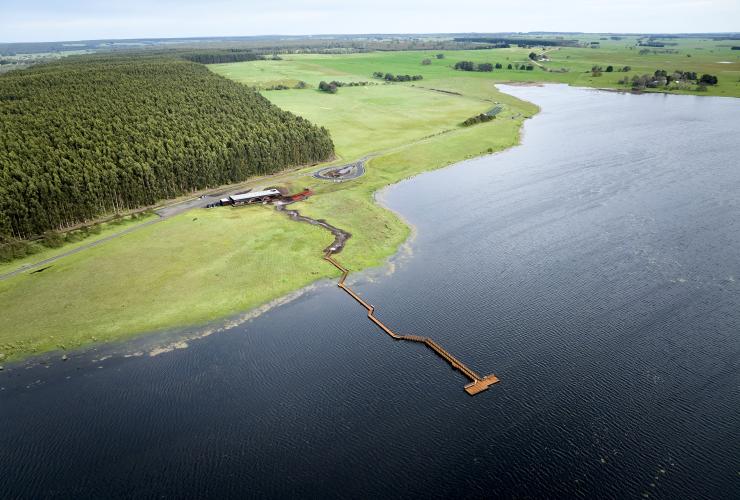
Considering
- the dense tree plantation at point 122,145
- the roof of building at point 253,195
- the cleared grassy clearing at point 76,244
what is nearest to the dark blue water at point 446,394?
the cleared grassy clearing at point 76,244

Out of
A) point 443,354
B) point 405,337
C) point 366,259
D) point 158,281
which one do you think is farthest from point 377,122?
point 443,354

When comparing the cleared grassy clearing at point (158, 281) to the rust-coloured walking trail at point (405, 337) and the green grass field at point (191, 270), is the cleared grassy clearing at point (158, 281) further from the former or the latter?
the rust-coloured walking trail at point (405, 337)

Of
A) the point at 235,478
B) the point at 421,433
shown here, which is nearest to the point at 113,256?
the point at 235,478

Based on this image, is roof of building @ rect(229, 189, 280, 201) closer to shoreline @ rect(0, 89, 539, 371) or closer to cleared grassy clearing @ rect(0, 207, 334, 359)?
shoreline @ rect(0, 89, 539, 371)

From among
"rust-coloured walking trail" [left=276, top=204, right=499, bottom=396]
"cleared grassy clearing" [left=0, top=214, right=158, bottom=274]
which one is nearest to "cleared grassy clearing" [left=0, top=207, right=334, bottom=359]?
"rust-coloured walking trail" [left=276, top=204, right=499, bottom=396]

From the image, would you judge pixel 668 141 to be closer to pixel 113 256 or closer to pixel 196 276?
pixel 196 276

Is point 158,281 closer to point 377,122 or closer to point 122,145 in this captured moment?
point 122,145
